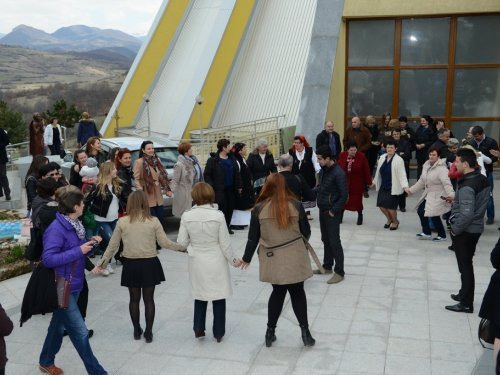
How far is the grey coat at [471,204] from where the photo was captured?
6323 mm

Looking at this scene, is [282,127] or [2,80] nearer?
[282,127]

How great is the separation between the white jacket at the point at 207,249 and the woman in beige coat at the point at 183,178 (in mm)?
4047

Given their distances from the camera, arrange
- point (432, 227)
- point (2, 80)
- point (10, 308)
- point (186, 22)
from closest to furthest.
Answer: point (10, 308)
point (432, 227)
point (186, 22)
point (2, 80)

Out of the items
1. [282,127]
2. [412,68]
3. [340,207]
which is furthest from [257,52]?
[340,207]

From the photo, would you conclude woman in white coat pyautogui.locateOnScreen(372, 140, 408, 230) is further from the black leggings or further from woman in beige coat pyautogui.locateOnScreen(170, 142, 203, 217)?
the black leggings

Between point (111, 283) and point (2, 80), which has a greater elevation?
point (2, 80)

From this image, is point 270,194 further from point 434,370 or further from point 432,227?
point 432,227

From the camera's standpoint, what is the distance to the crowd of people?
522cm

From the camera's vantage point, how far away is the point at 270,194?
219 inches

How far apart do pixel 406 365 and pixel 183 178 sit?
5456 mm

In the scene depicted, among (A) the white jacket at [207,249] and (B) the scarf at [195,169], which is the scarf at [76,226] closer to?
(A) the white jacket at [207,249]

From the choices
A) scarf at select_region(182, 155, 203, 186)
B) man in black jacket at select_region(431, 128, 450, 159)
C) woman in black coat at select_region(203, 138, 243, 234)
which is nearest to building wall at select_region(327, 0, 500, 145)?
man in black jacket at select_region(431, 128, 450, 159)

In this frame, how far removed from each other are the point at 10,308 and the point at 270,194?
3.88m

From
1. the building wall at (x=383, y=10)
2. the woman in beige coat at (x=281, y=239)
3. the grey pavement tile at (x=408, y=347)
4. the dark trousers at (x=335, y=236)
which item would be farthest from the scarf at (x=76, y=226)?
the building wall at (x=383, y=10)
